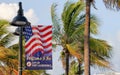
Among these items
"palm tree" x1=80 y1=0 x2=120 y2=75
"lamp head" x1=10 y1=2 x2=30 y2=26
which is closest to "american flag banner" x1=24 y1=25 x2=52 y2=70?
"lamp head" x1=10 y1=2 x2=30 y2=26

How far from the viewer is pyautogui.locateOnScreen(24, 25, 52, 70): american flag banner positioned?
1291 cm

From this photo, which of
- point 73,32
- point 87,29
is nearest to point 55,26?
point 73,32

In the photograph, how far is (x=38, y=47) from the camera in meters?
13.7

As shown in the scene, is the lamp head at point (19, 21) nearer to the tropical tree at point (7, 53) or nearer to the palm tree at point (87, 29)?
the palm tree at point (87, 29)

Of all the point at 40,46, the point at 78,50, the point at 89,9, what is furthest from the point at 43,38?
the point at 78,50

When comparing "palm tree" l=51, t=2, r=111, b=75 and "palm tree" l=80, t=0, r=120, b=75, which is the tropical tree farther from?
"palm tree" l=80, t=0, r=120, b=75

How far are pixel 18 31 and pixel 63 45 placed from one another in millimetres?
7394

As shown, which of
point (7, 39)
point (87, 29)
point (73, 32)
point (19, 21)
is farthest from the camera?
point (7, 39)

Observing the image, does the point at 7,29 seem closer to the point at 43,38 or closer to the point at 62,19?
the point at 62,19

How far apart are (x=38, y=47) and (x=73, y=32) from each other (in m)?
6.31

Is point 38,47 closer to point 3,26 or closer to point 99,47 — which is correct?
point 99,47

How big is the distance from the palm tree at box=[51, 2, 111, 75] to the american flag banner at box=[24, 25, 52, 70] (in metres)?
5.32

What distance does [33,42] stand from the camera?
13.5 meters

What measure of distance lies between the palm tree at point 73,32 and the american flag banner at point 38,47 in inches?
209
